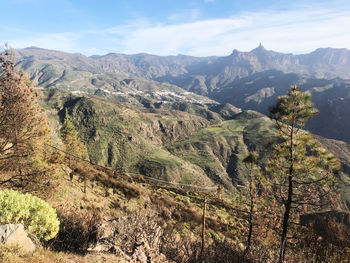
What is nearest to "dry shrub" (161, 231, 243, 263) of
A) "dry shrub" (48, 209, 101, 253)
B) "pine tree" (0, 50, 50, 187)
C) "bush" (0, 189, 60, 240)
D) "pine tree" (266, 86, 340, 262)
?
"dry shrub" (48, 209, 101, 253)

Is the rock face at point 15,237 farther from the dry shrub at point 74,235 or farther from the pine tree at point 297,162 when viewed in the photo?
the pine tree at point 297,162

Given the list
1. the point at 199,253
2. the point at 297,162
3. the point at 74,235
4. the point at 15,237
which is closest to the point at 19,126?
the point at 74,235

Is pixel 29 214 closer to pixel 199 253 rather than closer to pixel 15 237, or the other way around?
pixel 15 237

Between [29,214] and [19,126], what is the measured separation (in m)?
7.73

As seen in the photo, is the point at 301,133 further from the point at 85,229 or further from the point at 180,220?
the point at 180,220

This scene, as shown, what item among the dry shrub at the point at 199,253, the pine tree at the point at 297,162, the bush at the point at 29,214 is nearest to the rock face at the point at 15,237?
the bush at the point at 29,214

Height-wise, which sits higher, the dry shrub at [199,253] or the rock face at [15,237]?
the rock face at [15,237]

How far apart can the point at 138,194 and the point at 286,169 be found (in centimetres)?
1982

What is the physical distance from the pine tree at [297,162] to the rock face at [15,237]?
44.1 ft

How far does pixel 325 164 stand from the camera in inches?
526

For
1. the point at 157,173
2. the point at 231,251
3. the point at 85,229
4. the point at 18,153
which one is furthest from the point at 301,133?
the point at 157,173

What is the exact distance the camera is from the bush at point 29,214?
835 cm

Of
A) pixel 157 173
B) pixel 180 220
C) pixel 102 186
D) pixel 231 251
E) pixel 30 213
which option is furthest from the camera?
pixel 157 173

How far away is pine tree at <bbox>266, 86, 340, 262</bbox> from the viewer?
13613 mm
